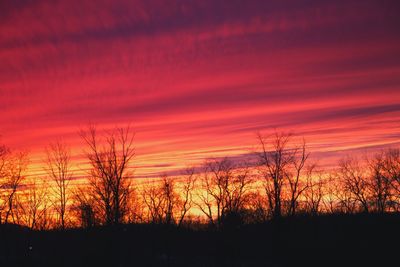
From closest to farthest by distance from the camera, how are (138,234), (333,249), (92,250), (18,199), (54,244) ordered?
(92,250)
(333,249)
(54,244)
(18,199)
(138,234)

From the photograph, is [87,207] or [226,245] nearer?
[87,207]

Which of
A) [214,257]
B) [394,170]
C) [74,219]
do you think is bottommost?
[214,257]

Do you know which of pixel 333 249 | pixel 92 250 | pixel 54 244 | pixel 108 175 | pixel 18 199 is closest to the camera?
pixel 108 175

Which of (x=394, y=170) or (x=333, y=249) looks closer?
(x=333, y=249)

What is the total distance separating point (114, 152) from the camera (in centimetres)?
3950

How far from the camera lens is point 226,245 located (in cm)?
6225

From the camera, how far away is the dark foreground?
44969 mm

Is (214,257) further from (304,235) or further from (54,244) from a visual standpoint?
(54,244)

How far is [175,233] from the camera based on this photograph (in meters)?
67.9

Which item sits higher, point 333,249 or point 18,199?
point 18,199

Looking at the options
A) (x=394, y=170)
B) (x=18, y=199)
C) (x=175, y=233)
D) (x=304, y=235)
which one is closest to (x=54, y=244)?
(x=18, y=199)

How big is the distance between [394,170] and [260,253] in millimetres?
34032

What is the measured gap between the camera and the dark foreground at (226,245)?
148 feet

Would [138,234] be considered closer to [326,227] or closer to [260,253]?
[260,253]
